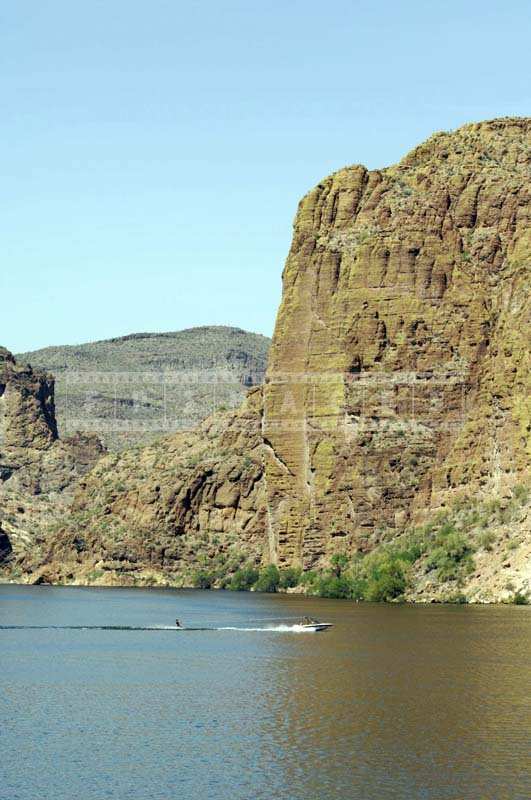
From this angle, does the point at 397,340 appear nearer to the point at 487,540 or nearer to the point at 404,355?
the point at 404,355

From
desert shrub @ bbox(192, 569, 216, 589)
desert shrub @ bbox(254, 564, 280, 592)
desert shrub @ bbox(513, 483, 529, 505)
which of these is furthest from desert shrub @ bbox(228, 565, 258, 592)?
desert shrub @ bbox(513, 483, 529, 505)

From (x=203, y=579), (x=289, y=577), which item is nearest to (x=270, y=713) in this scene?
(x=289, y=577)

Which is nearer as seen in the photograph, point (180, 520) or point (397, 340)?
point (397, 340)

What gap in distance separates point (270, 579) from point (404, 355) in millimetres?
27696

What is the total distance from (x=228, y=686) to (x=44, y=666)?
1170 centimetres

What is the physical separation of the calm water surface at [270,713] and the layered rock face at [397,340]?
45.0 metres

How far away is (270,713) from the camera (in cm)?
5150

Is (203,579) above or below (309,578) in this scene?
below

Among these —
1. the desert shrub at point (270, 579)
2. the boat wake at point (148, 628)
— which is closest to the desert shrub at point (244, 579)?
the desert shrub at point (270, 579)

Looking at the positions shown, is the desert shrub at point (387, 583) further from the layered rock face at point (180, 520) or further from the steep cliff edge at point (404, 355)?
the layered rock face at point (180, 520)

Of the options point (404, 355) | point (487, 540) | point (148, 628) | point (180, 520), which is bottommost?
point (148, 628)

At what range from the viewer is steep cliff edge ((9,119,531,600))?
129 m

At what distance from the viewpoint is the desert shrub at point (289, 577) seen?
5694 inches

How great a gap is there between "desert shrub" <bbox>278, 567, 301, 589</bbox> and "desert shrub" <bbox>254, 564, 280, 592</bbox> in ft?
2.80
